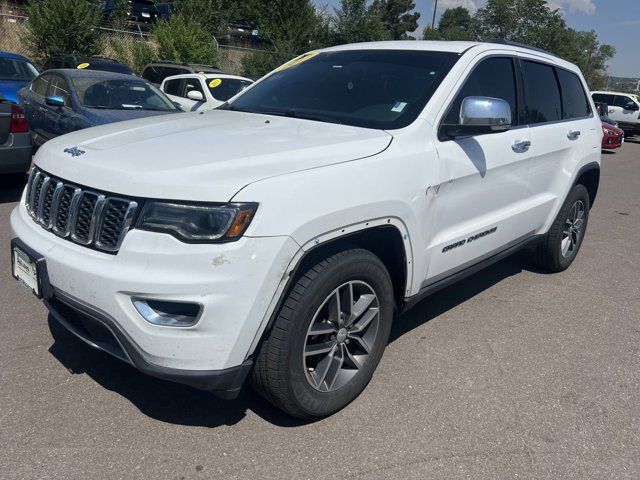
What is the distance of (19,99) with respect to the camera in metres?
9.81

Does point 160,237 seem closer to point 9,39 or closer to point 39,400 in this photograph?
point 39,400

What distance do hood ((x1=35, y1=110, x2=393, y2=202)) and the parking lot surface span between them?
3.73ft

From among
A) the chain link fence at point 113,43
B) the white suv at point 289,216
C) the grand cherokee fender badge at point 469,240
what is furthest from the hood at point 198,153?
the chain link fence at point 113,43

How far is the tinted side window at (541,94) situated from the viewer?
4.27m

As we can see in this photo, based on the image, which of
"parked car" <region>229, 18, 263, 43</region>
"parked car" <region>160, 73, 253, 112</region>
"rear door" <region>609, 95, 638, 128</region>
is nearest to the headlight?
"parked car" <region>160, 73, 253, 112</region>

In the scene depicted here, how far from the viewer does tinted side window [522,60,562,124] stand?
4273 mm

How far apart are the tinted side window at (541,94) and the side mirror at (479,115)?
112 centimetres

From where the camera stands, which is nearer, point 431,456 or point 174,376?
point 174,376

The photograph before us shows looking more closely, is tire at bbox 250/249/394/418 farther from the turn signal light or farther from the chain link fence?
the chain link fence

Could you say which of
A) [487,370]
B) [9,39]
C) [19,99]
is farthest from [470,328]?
[9,39]

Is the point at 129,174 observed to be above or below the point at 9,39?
above

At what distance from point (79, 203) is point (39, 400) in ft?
3.54

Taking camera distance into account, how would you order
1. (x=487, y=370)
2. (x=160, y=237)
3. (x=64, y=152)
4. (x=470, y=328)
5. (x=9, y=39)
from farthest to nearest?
(x=9, y=39) → (x=470, y=328) → (x=487, y=370) → (x=64, y=152) → (x=160, y=237)

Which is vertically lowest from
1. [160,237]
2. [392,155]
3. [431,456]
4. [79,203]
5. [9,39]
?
[9,39]
